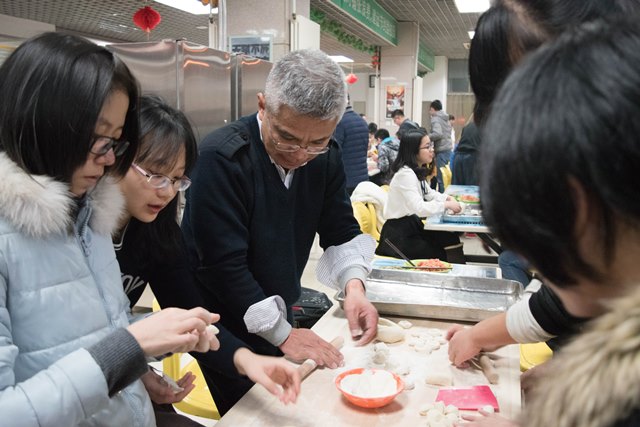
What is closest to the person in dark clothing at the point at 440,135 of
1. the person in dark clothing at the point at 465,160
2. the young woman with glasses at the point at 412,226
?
the person in dark clothing at the point at 465,160

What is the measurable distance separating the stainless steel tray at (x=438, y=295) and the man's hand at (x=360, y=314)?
9cm

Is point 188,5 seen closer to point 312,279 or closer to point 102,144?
point 312,279

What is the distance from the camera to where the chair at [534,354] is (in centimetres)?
208

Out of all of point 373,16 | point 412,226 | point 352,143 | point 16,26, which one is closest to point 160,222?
point 412,226

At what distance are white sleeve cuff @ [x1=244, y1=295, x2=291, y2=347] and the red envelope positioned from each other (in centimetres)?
45

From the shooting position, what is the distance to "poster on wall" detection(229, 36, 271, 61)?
233 inches

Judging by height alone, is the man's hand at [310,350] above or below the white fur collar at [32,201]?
below

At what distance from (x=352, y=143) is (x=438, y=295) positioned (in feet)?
12.0

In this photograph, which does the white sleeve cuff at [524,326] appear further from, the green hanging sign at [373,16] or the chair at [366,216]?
the green hanging sign at [373,16]

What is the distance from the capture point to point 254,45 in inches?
234

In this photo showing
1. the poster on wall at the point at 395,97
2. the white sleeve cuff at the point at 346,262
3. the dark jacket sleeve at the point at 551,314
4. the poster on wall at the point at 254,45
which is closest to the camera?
the dark jacket sleeve at the point at 551,314

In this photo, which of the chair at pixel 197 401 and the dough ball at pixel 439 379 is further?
the chair at pixel 197 401

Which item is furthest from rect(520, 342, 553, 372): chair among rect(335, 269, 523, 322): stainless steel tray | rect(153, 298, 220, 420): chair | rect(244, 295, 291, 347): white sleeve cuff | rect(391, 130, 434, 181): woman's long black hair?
rect(391, 130, 434, 181): woman's long black hair

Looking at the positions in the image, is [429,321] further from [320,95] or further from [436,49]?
[436,49]
